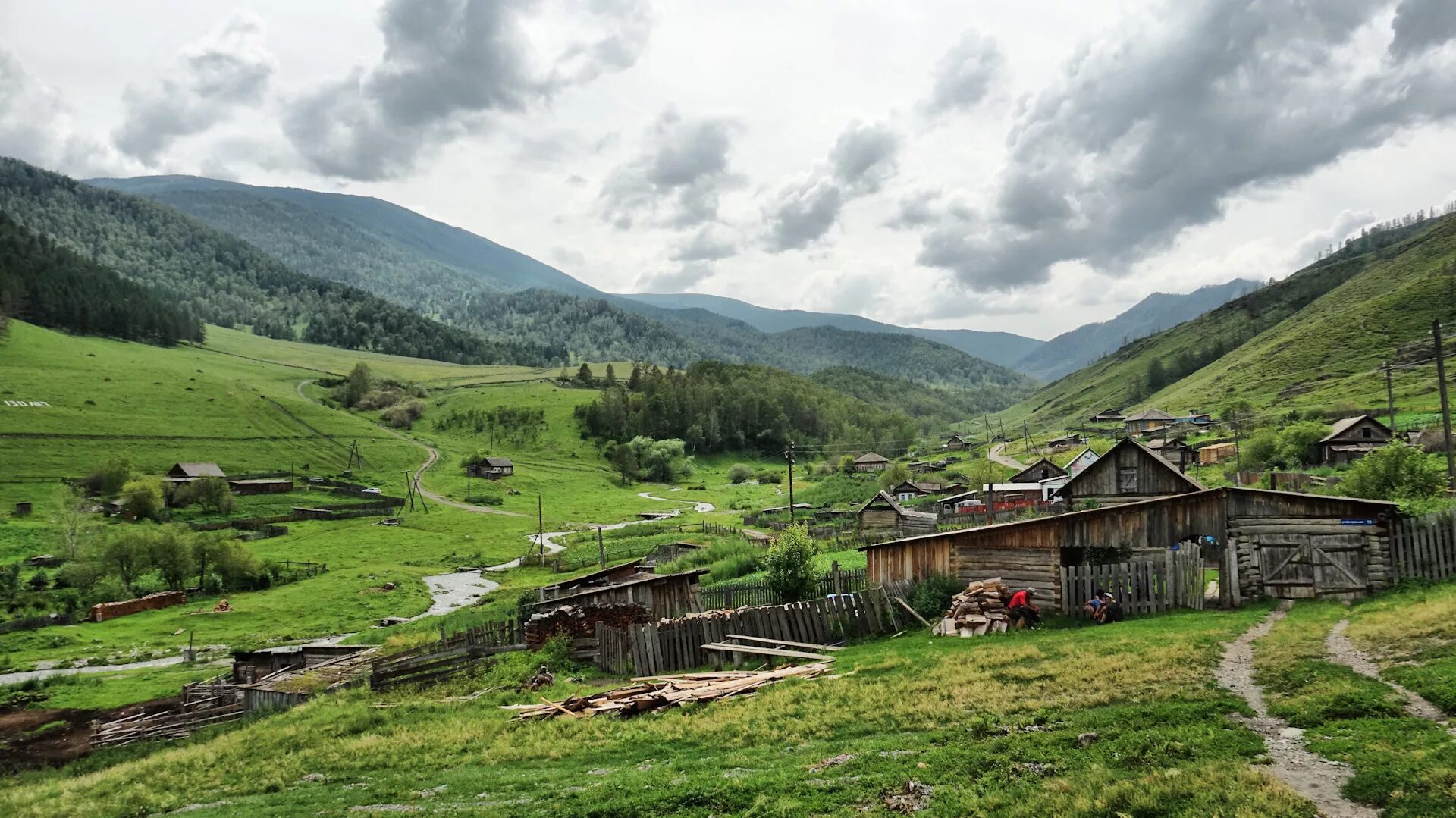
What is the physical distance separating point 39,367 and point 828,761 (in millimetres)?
187541

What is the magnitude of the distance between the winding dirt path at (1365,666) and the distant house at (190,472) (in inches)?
4936

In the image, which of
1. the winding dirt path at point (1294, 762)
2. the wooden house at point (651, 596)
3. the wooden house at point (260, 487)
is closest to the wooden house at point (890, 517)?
the wooden house at point (651, 596)

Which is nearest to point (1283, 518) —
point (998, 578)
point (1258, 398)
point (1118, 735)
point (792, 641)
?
point (998, 578)

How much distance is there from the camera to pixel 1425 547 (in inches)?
870

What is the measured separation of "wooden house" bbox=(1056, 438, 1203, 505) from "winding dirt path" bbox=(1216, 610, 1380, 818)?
89.6 ft

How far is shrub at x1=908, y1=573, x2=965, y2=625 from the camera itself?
25359mm

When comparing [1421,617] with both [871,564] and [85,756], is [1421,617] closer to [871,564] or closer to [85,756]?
[871,564]

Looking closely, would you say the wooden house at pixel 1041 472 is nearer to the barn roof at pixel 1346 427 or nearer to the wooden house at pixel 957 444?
the barn roof at pixel 1346 427

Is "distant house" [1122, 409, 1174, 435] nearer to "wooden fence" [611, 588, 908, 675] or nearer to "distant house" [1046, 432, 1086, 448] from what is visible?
"distant house" [1046, 432, 1086, 448]

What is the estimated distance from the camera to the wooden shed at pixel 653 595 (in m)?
29.5

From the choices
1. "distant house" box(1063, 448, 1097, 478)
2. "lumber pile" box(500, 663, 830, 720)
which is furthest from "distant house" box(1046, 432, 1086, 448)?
"lumber pile" box(500, 663, 830, 720)

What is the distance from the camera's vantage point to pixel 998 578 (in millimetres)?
25312

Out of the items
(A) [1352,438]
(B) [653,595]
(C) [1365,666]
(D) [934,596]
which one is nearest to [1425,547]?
(C) [1365,666]

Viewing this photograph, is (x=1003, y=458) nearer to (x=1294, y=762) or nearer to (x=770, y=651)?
(x=770, y=651)
